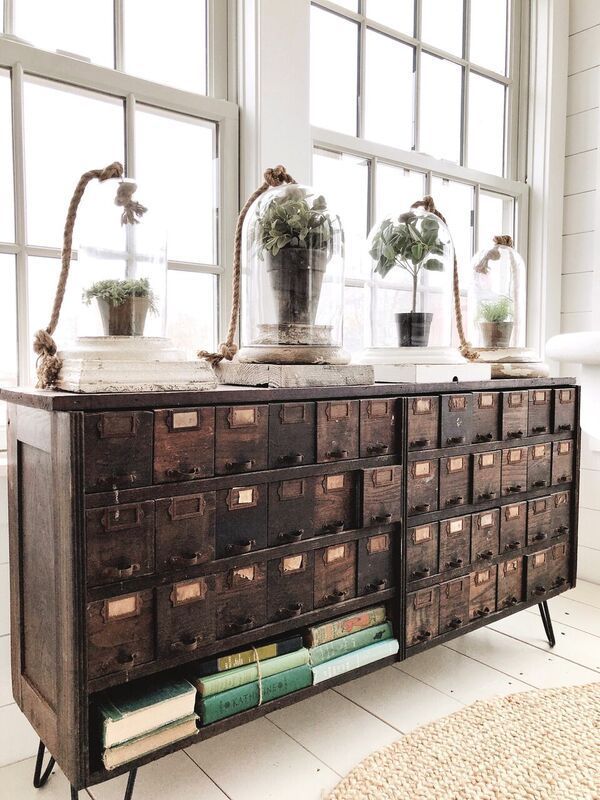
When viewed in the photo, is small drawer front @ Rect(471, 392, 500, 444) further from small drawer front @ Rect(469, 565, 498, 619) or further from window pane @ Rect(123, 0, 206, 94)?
window pane @ Rect(123, 0, 206, 94)

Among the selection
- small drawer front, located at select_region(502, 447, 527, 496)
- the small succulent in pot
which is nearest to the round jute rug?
small drawer front, located at select_region(502, 447, 527, 496)

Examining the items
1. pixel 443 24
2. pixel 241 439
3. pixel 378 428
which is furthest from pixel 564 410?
pixel 443 24

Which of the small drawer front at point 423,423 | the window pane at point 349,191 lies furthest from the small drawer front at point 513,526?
the window pane at point 349,191

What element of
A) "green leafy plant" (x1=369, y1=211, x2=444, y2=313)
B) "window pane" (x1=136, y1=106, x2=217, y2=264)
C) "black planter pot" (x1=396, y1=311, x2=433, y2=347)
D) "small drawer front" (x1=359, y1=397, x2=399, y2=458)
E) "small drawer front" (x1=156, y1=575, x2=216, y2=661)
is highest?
"window pane" (x1=136, y1=106, x2=217, y2=264)

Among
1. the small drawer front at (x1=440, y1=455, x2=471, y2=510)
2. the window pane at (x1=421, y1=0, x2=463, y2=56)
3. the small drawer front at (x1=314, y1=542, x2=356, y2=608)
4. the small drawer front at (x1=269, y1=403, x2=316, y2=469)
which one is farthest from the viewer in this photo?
the window pane at (x1=421, y1=0, x2=463, y2=56)

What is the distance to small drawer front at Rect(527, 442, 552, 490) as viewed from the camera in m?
2.09

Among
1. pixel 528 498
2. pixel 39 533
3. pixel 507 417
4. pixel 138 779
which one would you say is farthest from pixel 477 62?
pixel 138 779

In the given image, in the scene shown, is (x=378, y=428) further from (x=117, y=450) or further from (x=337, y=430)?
(x=117, y=450)

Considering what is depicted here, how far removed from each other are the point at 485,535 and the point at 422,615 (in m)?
0.32

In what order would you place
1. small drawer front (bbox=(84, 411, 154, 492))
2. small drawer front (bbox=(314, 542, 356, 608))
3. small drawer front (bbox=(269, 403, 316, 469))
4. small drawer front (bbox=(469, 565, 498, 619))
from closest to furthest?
small drawer front (bbox=(84, 411, 154, 492)), small drawer front (bbox=(269, 403, 316, 469)), small drawer front (bbox=(314, 542, 356, 608)), small drawer front (bbox=(469, 565, 498, 619))

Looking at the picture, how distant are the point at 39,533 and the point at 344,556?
27.5 inches

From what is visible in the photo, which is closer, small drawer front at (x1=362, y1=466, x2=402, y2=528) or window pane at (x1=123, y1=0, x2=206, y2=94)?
small drawer front at (x1=362, y1=466, x2=402, y2=528)

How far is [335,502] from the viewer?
1.60 metres

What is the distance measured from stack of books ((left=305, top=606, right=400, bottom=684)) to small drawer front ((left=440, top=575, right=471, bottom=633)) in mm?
194
